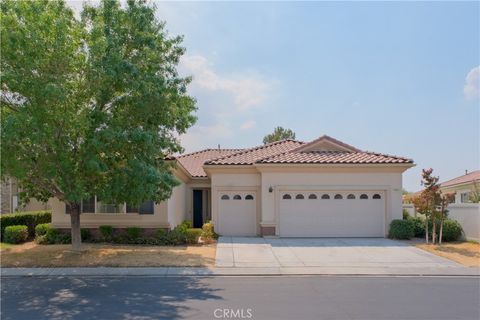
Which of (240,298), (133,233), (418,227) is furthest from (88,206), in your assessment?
(418,227)

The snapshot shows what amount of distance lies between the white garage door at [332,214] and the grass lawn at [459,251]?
2.58 m

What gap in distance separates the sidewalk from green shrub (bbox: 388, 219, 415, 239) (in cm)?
619

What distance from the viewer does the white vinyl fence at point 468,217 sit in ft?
60.9

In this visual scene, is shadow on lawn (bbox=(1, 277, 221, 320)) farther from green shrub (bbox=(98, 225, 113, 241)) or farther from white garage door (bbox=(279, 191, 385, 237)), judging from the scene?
white garage door (bbox=(279, 191, 385, 237))

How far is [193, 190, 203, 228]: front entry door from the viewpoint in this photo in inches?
1027

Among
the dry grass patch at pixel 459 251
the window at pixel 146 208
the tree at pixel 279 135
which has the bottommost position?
the dry grass patch at pixel 459 251

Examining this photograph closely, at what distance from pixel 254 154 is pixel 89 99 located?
11.0m

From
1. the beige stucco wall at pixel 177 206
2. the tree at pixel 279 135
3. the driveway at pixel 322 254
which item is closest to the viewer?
the driveway at pixel 322 254

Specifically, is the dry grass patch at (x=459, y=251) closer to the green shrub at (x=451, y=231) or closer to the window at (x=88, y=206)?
the green shrub at (x=451, y=231)

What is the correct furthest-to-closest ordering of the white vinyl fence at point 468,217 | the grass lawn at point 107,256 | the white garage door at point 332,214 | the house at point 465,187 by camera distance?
the house at point 465,187, the white garage door at point 332,214, the white vinyl fence at point 468,217, the grass lawn at point 107,256

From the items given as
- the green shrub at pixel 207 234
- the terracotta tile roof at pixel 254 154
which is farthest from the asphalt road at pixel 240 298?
the terracotta tile roof at pixel 254 154

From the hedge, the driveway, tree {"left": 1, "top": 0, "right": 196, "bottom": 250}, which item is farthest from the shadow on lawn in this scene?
the hedge

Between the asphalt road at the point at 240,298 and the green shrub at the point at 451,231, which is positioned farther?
the green shrub at the point at 451,231

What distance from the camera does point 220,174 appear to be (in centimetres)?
2111
